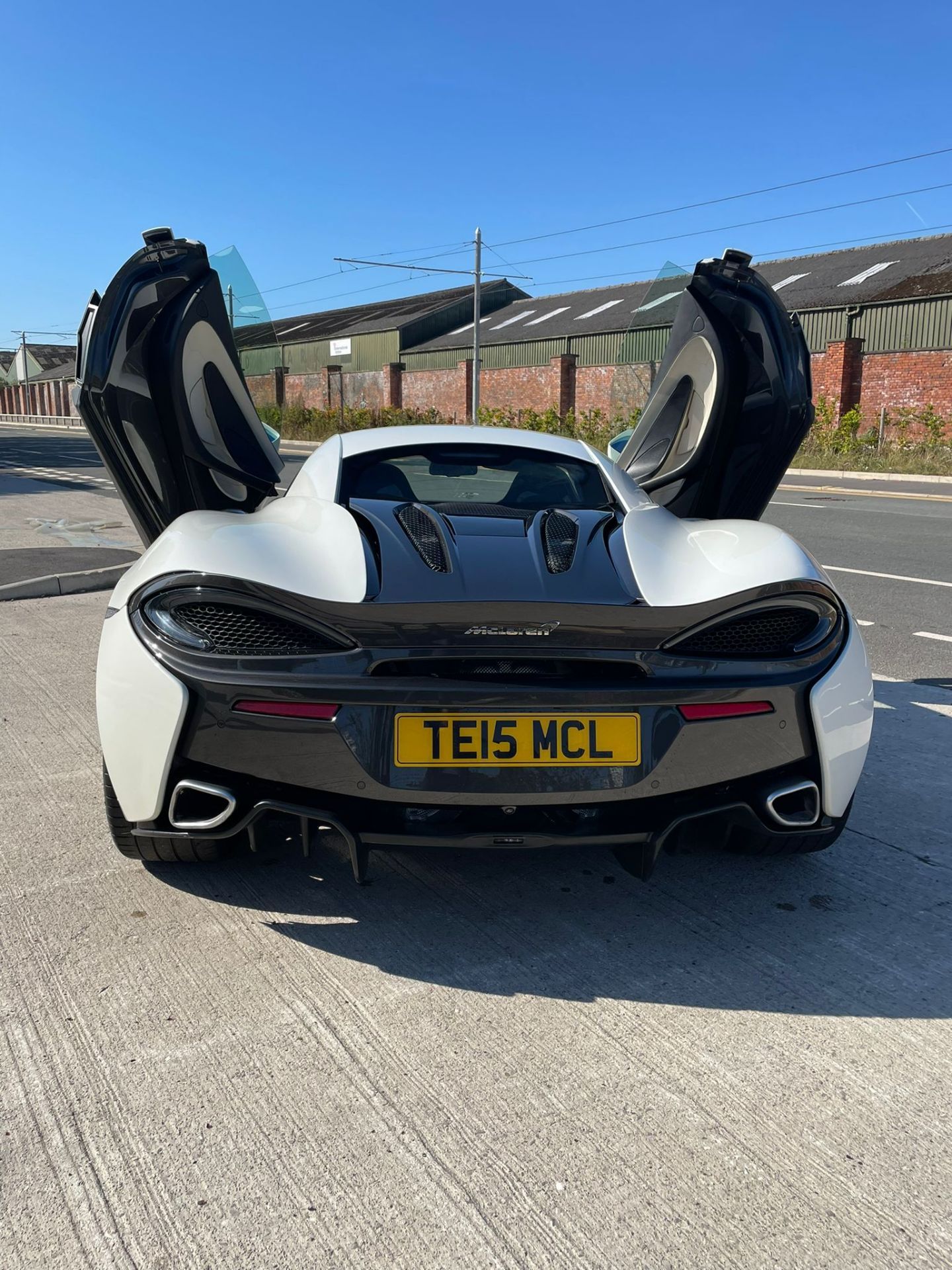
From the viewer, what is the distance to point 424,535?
2920 millimetres

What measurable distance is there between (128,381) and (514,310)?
46306 millimetres

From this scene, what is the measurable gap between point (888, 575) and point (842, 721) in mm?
7041

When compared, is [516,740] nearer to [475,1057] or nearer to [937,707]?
[475,1057]

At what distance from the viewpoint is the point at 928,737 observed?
4.53 metres

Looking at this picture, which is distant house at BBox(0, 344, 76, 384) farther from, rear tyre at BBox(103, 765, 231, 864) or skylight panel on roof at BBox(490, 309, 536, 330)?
rear tyre at BBox(103, 765, 231, 864)

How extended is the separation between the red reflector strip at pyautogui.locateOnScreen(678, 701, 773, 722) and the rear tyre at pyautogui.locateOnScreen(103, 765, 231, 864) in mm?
1201

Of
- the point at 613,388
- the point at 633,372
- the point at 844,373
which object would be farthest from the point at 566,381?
the point at 844,373

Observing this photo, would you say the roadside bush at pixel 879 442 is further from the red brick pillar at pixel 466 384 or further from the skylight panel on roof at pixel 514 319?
the skylight panel on roof at pixel 514 319

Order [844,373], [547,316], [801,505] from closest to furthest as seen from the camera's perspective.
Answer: [801,505]
[844,373]
[547,316]

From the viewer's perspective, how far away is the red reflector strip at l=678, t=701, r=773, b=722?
2.55 meters

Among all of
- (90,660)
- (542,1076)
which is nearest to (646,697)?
(542,1076)

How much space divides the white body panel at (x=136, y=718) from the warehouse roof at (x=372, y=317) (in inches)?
1714

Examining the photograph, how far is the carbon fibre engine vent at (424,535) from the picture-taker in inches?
108

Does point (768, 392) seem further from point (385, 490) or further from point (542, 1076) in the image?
point (542, 1076)
